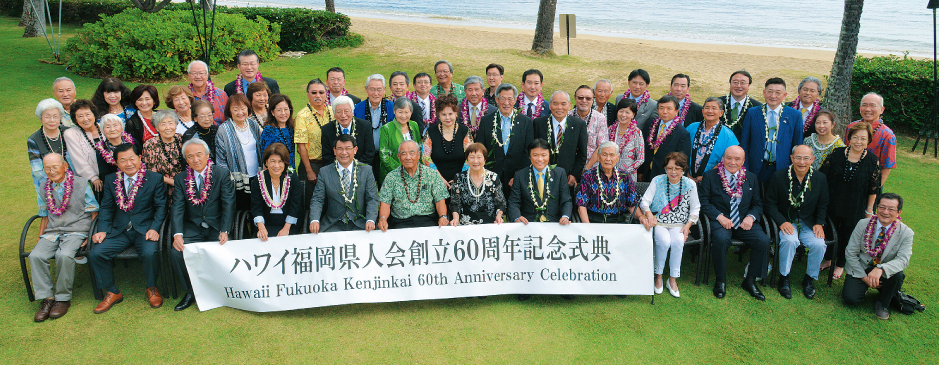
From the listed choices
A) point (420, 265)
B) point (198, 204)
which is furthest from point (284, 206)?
point (420, 265)

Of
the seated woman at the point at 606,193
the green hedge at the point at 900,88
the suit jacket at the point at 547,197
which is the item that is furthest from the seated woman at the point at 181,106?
the green hedge at the point at 900,88

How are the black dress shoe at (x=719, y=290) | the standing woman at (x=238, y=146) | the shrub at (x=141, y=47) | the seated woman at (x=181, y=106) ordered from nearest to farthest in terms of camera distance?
Answer: the black dress shoe at (x=719, y=290) < the standing woman at (x=238, y=146) < the seated woman at (x=181, y=106) < the shrub at (x=141, y=47)

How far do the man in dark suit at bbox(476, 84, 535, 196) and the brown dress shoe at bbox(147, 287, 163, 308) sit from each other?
135 inches

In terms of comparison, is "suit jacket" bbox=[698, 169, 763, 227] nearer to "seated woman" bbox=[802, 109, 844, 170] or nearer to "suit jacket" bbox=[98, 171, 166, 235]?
"seated woman" bbox=[802, 109, 844, 170]

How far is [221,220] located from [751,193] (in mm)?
5166

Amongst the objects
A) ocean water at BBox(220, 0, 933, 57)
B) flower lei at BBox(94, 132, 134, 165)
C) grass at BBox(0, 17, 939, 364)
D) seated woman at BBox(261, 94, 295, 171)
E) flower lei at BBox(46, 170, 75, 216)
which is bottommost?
grass at BBox(0, 17, 939, 364)

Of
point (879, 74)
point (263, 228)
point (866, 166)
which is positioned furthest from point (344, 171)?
point (879, 74)

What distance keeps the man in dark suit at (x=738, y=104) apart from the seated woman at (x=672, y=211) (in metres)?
1.54

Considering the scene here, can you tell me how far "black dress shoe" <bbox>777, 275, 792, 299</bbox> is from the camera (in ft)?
17.7

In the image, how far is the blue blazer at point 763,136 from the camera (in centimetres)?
615

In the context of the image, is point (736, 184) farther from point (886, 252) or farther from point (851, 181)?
point (886, 252)

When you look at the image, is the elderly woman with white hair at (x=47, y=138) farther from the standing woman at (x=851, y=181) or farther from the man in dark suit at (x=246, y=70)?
the standing woman at (x=851, y=181)

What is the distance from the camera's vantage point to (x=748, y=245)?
5555mm

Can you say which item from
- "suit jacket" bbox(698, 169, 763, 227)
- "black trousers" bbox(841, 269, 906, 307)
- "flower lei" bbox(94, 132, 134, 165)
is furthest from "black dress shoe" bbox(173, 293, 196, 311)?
"black trousers" bbox(841, 269, 906, 307)
